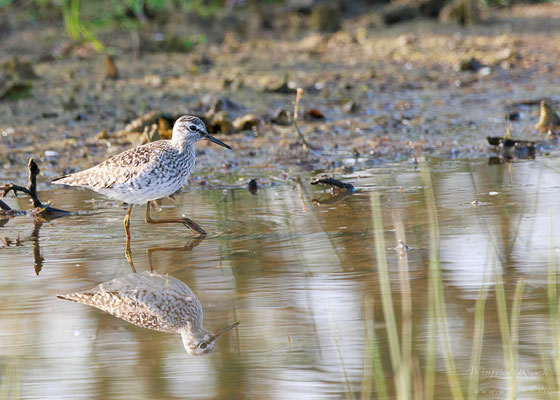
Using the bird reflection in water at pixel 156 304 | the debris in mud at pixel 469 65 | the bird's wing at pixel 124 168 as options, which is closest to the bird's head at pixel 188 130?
the bird's wing at pixel 124 168

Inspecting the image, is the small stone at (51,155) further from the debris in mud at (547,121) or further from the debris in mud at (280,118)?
Result: the debris in mud at (547,121)

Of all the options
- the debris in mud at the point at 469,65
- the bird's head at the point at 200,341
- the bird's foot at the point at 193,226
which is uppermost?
the debris in mud at the point at 469,65

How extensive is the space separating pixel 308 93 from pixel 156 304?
6.55 meters

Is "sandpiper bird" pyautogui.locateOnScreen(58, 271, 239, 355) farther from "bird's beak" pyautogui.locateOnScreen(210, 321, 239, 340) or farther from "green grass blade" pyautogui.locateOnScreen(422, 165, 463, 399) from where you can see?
"green grass blade" pyautogui.locateOnScreen(422, 165, 463, 399)

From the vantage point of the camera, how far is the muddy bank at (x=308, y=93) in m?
9.34

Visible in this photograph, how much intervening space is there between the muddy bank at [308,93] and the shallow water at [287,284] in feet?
4.07

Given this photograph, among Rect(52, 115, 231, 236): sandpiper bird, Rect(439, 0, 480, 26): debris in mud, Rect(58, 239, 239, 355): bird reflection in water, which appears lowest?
Rect(58, 239, 239, 355): bird reflection in water

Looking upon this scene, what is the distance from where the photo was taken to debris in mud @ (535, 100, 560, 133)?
961 centimetres

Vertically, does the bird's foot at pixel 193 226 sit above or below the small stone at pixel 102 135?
below

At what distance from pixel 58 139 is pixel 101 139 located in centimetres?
51

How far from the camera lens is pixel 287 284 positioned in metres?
5.31

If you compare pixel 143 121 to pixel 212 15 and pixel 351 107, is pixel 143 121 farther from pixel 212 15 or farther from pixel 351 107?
pixel 212 15

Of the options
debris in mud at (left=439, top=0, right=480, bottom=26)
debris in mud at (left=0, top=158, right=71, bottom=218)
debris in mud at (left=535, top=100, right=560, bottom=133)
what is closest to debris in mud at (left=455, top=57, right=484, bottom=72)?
debris in mud at (left=439, top=0, right=480, bottom=26)

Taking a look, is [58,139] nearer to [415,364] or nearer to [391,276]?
[391,276]
